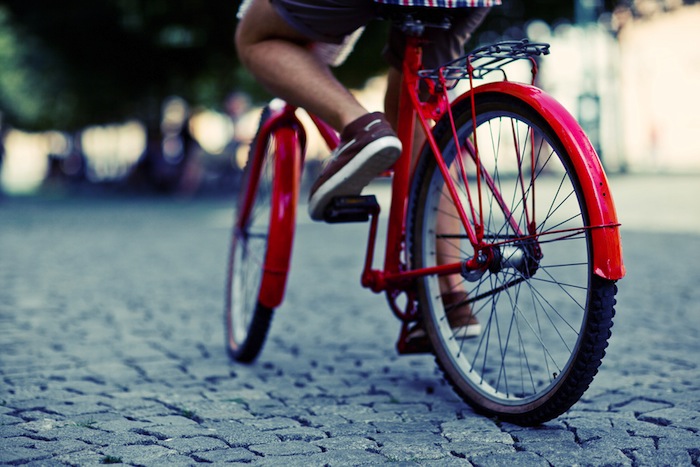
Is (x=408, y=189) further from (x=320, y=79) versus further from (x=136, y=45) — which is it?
(x=136, y=45)

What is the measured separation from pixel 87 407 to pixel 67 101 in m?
22.9

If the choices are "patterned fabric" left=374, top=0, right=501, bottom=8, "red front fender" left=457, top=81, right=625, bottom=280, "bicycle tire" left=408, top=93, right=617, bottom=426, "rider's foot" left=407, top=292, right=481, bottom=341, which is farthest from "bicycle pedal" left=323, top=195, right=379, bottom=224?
"red front fender" left=457, top=81, right=625, bottom=280

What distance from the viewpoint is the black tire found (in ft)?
12.3

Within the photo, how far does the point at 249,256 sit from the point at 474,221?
1.57m

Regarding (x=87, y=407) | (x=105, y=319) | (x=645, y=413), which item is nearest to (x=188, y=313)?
(x=105, y=319)

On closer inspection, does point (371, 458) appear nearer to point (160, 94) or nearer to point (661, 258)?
point (661, 258)

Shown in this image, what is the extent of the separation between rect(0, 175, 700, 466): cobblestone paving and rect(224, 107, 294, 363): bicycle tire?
115 mm

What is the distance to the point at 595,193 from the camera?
2250mm

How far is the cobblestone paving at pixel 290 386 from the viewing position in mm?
2383

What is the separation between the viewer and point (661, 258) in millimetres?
7375

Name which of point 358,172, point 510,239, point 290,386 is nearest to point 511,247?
point 510,239

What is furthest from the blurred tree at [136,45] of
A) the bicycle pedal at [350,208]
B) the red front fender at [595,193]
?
the red front fender at [595,193]

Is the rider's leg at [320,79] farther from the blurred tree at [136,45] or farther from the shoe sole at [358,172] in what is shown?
the blurred tree at [136,45]

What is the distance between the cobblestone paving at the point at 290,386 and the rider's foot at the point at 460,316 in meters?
0.23
